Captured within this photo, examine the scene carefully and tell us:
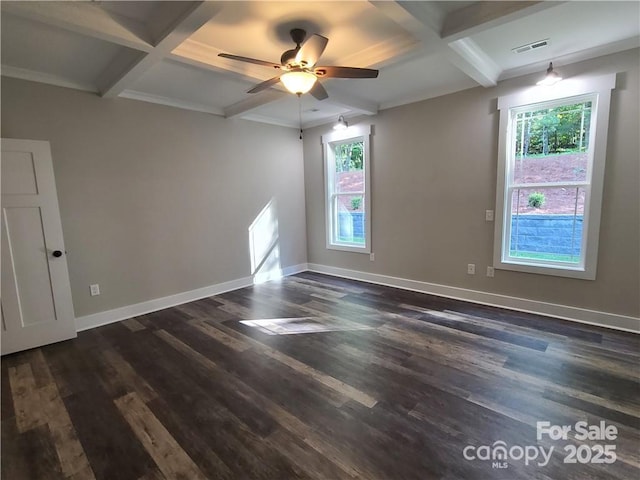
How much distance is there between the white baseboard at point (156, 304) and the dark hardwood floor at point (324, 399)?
216mm

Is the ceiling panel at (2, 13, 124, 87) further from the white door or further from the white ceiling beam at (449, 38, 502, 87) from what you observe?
the white ceiling beam at (449, 38, 502, 87)

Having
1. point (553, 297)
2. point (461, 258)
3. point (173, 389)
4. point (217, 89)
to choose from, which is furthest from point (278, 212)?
point (553, 297)

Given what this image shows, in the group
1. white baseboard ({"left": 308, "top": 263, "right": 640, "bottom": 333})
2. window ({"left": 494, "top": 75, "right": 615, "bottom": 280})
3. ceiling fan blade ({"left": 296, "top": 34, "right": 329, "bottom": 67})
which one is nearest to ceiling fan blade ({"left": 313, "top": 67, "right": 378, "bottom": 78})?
ceiling fan blade ({"left": 296, "top": 34, "right": 329, "bottom": 67})

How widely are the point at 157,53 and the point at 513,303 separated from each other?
4.36m

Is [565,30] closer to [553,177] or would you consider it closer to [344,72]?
[553,177]

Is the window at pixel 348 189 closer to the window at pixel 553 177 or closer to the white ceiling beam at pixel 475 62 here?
the white ceiling beam at pixel 475 62

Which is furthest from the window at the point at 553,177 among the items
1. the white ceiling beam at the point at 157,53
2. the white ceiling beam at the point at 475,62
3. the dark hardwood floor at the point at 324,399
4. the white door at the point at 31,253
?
the white door at the point at 31,253

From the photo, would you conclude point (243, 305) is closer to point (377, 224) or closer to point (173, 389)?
point (173, 389)

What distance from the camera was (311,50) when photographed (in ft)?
7.59

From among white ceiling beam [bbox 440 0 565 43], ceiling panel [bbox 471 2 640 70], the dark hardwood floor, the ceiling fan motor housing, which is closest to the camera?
the dark hardwood floor

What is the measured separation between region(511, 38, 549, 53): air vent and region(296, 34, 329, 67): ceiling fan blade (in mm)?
1919

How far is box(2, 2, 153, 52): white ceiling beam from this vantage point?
1.96 meters

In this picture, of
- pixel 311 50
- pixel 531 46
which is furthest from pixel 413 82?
pixel 311 50

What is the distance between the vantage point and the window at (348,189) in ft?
16.5
